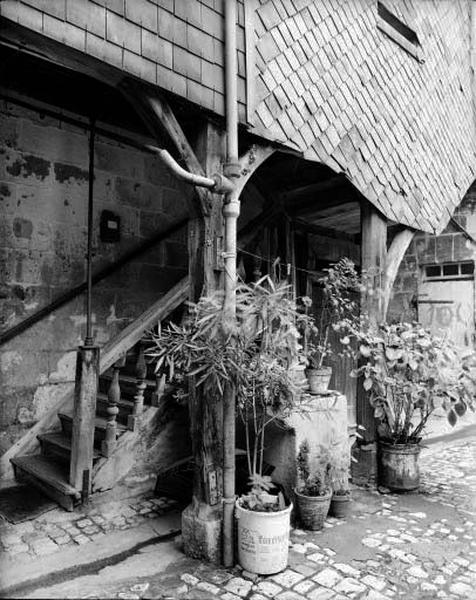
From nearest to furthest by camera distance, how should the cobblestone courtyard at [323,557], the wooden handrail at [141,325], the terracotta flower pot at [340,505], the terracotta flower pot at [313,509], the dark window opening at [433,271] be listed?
the cobblestone courtyard at [323,557]
the terracotta flower pot at [313,509]
the terracotta flower pot at [340,505]
the wooden handrail at [141,325]
the dark window opening at [433,271]

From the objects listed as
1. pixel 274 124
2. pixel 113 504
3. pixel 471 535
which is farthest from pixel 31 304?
pixel 471 535

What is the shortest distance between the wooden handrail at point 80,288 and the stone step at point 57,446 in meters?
0.98

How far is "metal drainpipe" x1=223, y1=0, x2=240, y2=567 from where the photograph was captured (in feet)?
10.5

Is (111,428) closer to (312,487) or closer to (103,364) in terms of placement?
(103,364)

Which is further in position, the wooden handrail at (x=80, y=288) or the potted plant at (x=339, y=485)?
the wooden handrail at (x=80, y=288)

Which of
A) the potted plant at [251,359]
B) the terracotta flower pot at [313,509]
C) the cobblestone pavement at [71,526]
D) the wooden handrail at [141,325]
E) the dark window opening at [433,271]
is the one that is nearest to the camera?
the potted plant at [251,359]

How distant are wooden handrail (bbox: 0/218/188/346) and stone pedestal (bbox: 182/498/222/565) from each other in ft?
7.66

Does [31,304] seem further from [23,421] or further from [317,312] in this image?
[317,312]

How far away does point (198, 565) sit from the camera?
3.09 meters

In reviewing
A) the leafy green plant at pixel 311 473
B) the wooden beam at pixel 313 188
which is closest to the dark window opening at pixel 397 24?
the wooden beam at pixel 313 188

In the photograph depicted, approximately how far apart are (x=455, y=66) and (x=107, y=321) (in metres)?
5.98

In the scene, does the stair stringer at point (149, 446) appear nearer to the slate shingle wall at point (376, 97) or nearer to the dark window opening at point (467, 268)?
the slate shingle wall at point (376, 97)

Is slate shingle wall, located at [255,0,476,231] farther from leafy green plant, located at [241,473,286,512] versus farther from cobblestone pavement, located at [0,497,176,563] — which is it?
cobblestone pavement, located at [0,497,176,563]

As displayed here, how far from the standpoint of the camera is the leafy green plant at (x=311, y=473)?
370 cm
